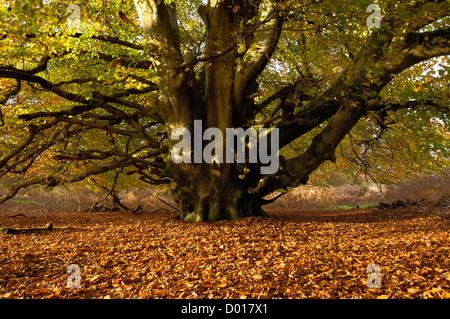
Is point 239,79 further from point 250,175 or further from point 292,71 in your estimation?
point 292,71

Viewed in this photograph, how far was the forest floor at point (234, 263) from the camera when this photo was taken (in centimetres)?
292

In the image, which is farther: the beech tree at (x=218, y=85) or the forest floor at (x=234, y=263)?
the beech tree at (x=218, y=85)

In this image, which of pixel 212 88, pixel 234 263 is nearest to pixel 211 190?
pixel 212 88

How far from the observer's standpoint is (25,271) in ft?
11.8

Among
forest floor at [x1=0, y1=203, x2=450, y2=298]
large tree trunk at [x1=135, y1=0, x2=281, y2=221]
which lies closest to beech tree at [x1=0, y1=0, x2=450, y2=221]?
large tree trunk at [x1=135, y1=0, x2=281, y2=221]

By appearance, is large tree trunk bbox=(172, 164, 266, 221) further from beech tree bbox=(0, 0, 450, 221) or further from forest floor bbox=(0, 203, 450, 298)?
forest floor bbox=(0, 203, 450, 298)

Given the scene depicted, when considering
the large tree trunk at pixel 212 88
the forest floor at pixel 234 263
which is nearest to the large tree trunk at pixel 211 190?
the large tree trunk at pixel 212 88

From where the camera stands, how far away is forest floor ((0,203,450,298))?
2.92 m

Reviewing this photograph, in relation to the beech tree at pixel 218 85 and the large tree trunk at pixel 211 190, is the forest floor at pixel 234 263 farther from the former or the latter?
the beech tree at pixel 218 85

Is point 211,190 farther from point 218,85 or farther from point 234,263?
point 234,263

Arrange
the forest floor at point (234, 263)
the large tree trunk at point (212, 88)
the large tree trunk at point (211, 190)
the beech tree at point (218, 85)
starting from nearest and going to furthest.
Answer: the forest floor at point (234, 263) → the beech tree at point (218, 85) → the large tree trunk at point (212, 88) → the large tree trunk at point (211, 190)

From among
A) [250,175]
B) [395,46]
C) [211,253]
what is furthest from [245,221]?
[395,46]

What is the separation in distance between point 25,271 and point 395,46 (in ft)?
25.5

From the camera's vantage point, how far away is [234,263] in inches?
146
